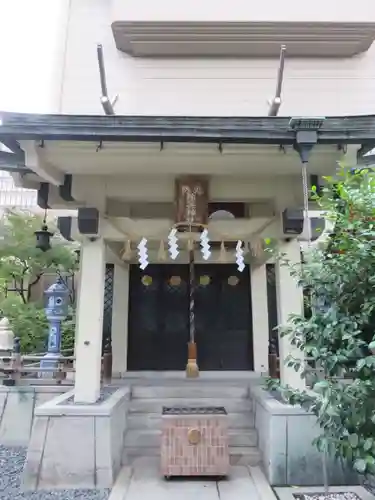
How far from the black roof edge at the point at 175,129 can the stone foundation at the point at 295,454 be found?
11.2 ft

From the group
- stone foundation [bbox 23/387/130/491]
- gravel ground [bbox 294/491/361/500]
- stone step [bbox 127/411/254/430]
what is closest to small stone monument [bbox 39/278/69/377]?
stone step [bbox 127/411/254/430]

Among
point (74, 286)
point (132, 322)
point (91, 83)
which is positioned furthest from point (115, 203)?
point (74, 286)

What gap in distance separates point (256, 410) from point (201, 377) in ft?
6.67

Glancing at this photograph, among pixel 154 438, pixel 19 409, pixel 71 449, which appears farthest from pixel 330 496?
pixel 19 409

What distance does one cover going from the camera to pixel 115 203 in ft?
24.5

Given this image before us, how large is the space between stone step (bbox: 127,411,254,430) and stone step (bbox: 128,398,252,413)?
0.37 feet

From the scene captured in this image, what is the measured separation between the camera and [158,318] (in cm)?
884

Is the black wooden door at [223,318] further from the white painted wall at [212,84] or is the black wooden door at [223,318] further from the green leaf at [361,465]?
the green leaf at [361,465]

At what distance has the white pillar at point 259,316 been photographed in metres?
8.72

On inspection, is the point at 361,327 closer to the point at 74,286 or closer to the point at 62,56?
the point at 62,56

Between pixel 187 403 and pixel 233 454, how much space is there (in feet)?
3.75

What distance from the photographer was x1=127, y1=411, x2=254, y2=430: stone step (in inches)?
247

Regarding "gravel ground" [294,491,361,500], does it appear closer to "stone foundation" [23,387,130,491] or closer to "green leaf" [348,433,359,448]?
"green leaf" [348,433,359,448]

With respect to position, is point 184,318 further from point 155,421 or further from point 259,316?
point 155,421
